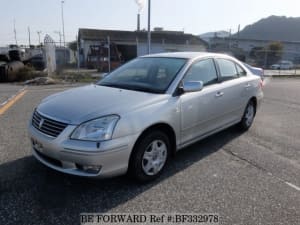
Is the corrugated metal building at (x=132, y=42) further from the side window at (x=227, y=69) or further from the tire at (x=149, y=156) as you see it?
the tire at (x=149, y=156)

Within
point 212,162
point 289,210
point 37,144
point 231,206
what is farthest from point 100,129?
point 289,210

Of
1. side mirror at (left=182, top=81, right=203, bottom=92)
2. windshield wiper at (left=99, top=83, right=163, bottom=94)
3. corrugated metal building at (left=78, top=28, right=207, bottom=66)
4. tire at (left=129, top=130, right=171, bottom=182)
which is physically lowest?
tire at (left=129, top=130, right=171, bottom=182)

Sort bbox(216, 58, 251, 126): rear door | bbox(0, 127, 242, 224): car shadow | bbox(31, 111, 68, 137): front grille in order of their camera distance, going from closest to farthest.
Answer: bbox(0, 127, 242, 224): car shadow
bbox(31, 111, 68, 137): front grille
bbox(216, 58, 251, 126): rear door

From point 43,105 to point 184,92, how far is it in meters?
1.82

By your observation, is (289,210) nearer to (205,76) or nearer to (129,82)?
(205,76)

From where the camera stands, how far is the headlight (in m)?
2.72

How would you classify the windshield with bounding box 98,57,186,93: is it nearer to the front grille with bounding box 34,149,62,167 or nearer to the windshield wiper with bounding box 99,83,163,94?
the windshield wiper with bounding box 99,83,163,94

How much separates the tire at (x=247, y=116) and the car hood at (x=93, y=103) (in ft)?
8.22

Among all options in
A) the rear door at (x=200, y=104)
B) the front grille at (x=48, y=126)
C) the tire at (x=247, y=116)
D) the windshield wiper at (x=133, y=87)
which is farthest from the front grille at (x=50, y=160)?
the tire at (x=247, y=116)

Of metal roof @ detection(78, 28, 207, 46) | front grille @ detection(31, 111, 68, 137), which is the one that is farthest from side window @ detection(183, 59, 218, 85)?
metal roof @ detection(78, 28, 207, 46)

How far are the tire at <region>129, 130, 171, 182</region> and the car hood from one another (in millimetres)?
407

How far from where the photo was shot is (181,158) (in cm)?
399

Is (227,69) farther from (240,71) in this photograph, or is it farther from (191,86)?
(191,86)

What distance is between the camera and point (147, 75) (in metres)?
3.95
